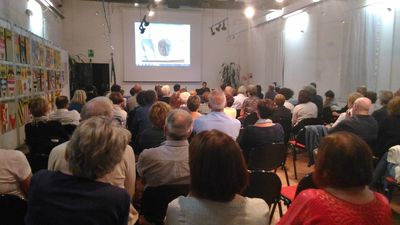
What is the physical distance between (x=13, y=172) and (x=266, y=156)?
242 cm

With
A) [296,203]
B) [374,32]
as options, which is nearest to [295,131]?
[374,32]

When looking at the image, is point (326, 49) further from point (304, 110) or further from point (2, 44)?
point (2, 44)

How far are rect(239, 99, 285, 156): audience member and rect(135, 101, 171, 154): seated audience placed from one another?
1052mm

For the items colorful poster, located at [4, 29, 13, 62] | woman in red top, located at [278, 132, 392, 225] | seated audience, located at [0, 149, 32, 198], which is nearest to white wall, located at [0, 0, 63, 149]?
colorful poster, located at [4, 29, 13, 62]

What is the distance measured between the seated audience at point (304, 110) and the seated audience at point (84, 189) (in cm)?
494

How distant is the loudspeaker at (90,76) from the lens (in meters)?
11.9

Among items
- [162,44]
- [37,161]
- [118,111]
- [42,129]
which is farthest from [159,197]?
[162,44]

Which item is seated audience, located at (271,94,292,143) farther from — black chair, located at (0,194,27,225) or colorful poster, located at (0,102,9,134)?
colorful poster, located at (0,102,9,134)

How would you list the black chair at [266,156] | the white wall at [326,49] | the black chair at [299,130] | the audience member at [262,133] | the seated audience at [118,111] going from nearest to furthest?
the black chair at [266,156], the audience member at [262,133], the seated audience at [118,111], the black chair at [299,130], the white wall at [326,49]

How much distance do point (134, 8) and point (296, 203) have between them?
12.2 m

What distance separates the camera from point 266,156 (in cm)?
369

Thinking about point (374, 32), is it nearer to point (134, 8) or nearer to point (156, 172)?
point (156, 172)

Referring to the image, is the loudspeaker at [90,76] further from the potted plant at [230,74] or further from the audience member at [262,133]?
the audience member at [262,133]

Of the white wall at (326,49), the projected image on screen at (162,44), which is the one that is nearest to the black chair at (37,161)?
the white wall at (326,49)
